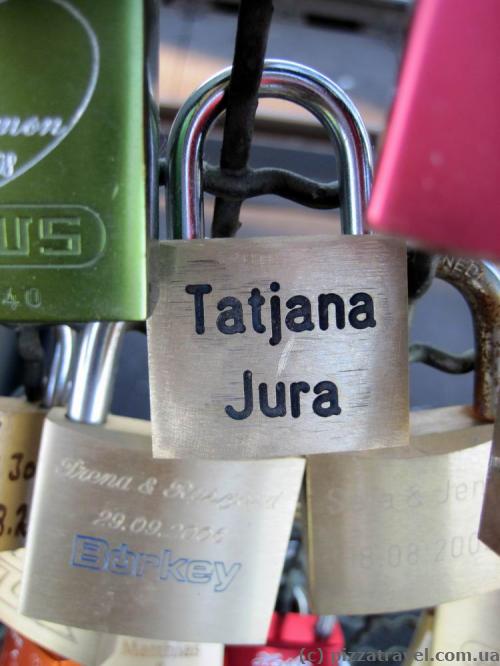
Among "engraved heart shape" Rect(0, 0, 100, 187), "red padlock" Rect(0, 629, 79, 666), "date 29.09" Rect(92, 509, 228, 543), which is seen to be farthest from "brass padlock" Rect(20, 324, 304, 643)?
"engraved heart shape" Rect(0, 0, 100, 187)

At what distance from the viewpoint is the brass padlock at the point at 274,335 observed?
355 millimetres

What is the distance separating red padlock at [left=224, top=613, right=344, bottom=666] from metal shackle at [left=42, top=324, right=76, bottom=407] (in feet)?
0.93

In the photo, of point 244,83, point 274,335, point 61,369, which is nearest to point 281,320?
point 274,335

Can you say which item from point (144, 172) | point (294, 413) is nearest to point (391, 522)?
point (294, 413)

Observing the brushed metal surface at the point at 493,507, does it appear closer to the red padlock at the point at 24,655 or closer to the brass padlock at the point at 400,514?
the brass padlock at the point at 400,514

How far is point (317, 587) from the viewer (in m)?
0.49

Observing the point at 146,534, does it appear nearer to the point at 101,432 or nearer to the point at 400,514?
the point at 101,432

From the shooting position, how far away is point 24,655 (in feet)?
1.88

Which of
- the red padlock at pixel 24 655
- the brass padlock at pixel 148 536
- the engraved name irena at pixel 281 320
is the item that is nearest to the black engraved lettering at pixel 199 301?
the engraved name irena at pixel 281 320

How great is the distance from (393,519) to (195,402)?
0.65 ft

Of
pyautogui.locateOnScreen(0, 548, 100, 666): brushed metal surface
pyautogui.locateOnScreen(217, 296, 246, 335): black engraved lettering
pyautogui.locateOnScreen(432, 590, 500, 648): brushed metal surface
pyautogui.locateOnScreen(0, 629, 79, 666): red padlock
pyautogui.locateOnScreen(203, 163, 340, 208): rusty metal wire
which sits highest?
pyautogui.locateOnScreen(203, 163, 340, 208): rusty metal wire

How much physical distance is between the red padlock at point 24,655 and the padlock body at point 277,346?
11.6 inches

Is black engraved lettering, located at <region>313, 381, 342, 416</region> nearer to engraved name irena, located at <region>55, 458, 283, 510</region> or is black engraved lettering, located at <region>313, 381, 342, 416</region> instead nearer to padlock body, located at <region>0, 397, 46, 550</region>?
engraved name irena, located at <region>55, 458, 283, 510</region>

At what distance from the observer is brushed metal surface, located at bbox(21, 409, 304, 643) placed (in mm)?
453
